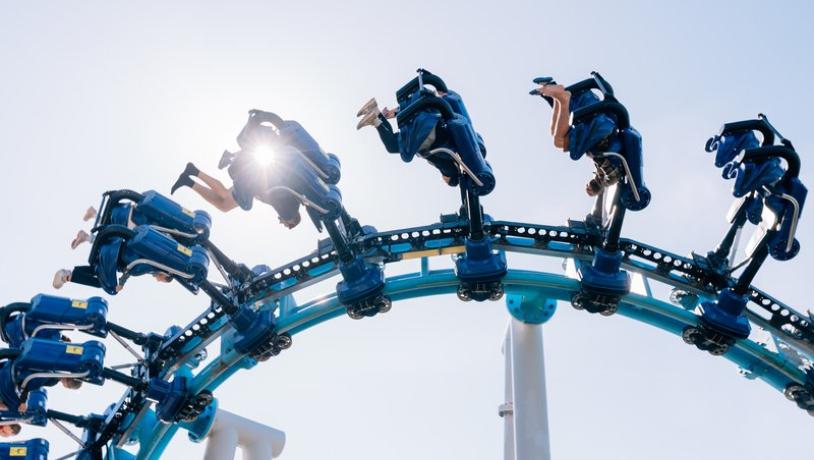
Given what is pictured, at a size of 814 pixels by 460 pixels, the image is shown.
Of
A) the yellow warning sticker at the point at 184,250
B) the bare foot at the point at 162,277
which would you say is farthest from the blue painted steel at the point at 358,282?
the bare foot at the point at 162,277

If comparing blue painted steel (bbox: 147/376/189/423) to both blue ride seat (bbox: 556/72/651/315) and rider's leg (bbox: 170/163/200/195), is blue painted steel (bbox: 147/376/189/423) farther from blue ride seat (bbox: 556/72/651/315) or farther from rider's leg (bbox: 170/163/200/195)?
blue ride seat (bbox: 556/72/651/315)

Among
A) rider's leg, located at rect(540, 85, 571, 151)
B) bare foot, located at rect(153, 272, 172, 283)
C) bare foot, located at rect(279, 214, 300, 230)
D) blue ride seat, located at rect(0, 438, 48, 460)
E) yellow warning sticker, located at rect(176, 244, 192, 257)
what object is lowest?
blue ride seat, located at rect(0, 438, 48, 460)

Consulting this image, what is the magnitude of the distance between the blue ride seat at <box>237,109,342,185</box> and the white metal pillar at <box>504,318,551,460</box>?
2.40m

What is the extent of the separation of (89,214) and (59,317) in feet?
3.29

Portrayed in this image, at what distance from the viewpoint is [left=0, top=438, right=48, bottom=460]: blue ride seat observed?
831cm

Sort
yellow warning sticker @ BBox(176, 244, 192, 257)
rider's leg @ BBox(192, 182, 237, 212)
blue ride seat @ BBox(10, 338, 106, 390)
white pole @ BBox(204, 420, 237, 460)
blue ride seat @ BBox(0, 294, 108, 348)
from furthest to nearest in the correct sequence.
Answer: white pole @ BBox(204, 420, 237, 460) < blue ride seat @ BBox(0, 294, 108, 348) < blue ride seat @ BBox(10, 338, 106, 390) < rider's leg @ BBox(192, 182, 237, 212) < yellow warning sticker @ BBox(176, 244, 192, 257)

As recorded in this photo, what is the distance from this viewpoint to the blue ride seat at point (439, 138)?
6.94 metres

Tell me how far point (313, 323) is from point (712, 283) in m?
3.46

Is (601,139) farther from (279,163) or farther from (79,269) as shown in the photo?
(79,269)

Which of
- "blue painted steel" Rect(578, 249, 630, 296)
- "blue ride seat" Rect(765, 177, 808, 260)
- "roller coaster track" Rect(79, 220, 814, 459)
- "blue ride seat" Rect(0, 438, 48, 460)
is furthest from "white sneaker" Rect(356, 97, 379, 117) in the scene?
"blue ride seat" Rect(0, 438, 48, 460)

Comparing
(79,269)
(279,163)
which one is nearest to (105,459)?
(79,269)

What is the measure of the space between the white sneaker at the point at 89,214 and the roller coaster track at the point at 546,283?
157 centimetres

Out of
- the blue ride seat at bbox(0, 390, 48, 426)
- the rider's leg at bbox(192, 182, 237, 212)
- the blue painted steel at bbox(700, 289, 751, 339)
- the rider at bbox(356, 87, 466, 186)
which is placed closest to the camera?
the rider at bbox(356, 87, 466, 186)

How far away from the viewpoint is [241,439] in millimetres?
10883
